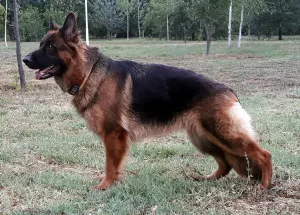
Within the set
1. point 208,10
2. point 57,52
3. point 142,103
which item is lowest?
point 142,103

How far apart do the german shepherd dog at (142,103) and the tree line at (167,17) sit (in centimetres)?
2464

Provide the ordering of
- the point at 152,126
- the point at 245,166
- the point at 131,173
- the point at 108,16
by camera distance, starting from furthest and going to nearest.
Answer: the point at 108,16 → the point at 131,173 → the point at 152,126 → the point at 245,166

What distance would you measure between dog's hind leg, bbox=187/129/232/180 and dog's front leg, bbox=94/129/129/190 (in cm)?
75

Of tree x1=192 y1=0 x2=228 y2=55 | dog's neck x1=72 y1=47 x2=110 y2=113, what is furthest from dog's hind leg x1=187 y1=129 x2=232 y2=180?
tree x1=192 y1=0 x2=228 y2=55

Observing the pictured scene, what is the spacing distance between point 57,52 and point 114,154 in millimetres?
1279

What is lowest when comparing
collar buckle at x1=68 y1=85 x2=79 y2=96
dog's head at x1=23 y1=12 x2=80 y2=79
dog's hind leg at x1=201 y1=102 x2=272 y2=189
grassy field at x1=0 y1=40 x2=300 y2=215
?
grassy field at x1=0 y1=40 x2=300 y2=215

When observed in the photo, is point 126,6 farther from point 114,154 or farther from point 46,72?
point 114,154

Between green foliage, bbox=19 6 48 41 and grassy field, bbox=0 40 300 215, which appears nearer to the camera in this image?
grassy field, bbox=0 40 300 215

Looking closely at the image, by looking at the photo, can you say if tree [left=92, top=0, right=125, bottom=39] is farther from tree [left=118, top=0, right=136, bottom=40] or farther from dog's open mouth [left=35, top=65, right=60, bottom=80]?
dog's open mouth [left=35, top=65, right=60, bottom=80]

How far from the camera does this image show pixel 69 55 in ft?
13.8

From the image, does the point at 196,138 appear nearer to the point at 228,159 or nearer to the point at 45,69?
the point at 228,159

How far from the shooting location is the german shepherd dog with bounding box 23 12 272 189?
3.99 meters

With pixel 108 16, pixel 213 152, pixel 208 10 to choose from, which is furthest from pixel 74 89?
pixel 108 16

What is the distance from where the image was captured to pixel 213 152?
14.6 feet
